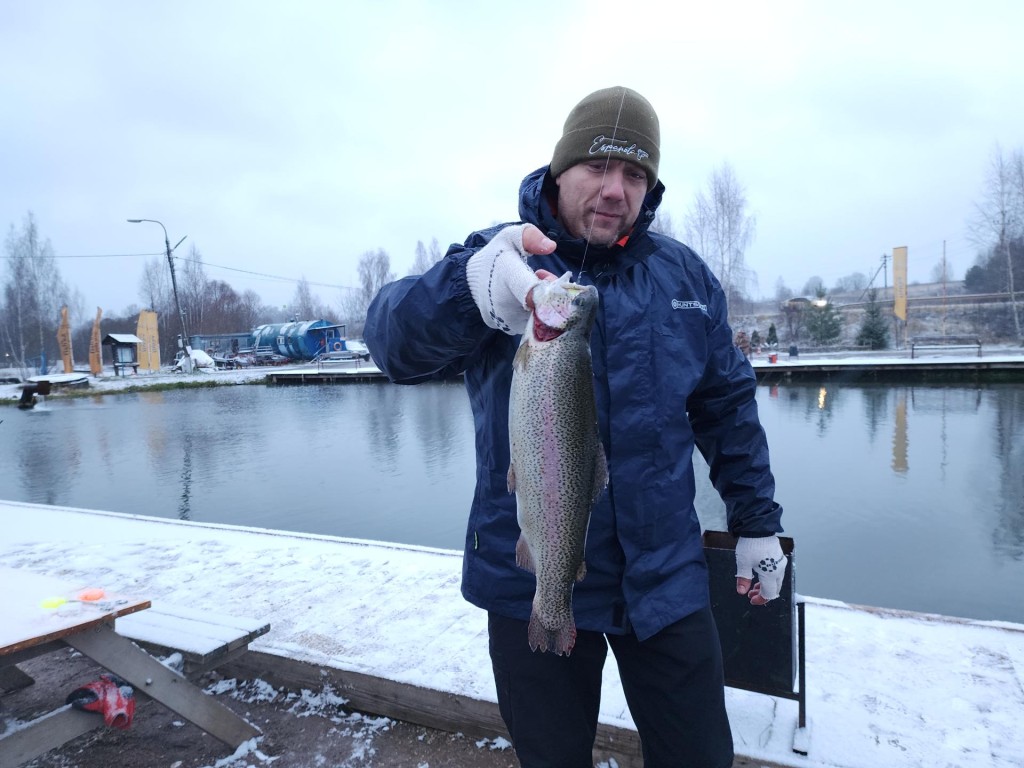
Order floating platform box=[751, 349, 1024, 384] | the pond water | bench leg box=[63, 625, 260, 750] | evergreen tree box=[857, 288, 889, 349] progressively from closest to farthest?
bench leg box=[63, 625, 260, 750] → the pond water → floating platform box=[751, 349, 1024, 384] → evergreen tree box=[857, 288, 889, 349]

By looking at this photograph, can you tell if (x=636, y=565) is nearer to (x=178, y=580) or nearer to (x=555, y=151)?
(x=555, y=151)

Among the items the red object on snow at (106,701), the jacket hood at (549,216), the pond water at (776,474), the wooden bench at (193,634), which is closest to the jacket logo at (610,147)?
the jacket hood at (549,216)

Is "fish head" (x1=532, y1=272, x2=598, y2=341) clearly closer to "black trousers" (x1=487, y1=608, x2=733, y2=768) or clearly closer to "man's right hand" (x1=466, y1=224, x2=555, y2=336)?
"man's right hand" (x1=466, y1=224, x2=555, y2=336)

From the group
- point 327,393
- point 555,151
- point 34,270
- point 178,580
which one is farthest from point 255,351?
point 555,151

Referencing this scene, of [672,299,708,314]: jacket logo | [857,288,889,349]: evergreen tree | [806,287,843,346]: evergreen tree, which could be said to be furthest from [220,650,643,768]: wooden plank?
[806,287,843,346]: evergreen tree

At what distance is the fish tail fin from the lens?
180 cm

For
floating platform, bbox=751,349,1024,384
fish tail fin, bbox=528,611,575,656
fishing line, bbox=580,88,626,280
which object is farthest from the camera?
floating platform, bbox=751,349,1024,384

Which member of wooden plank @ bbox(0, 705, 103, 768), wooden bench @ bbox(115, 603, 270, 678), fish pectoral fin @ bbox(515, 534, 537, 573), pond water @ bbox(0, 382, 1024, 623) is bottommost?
pond water @ bbox(0, 382, 1024, 623)

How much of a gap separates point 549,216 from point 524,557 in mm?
1050

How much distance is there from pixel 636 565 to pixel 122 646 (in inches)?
87.2

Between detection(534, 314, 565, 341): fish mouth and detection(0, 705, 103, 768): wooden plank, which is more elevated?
detection(534, 314, 565, 341): fish mouth

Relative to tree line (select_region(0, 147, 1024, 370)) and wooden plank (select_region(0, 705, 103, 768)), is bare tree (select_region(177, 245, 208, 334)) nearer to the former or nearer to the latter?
tree line (select_region(0, 147, 1024, 370))

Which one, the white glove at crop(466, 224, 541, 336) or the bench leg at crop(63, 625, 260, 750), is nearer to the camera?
the white glove at crop(466, 224, 541, 336)

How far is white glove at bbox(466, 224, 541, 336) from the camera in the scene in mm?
1735
